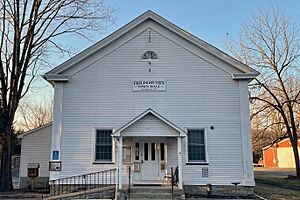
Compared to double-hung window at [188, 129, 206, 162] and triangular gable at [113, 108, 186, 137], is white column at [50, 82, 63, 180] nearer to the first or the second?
triangular gable at [113, 108, 186, 137]

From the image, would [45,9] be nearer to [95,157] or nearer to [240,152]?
[95,157]

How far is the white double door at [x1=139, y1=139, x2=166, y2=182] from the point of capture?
1337 centimetres

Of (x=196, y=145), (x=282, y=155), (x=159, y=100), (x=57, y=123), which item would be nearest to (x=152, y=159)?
(x=196, y=145)

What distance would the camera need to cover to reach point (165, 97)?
1397 centimetres

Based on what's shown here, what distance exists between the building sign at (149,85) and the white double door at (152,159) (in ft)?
8.04

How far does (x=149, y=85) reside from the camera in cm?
1405

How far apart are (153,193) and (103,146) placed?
3.45 m

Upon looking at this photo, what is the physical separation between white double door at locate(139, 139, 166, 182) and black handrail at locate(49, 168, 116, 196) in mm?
1414

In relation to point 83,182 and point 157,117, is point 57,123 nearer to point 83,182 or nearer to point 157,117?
point 83,182

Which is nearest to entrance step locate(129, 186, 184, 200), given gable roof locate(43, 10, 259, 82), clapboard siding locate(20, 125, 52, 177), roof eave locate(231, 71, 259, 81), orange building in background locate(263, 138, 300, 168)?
roof eave locate(231, 71, 259, 81)

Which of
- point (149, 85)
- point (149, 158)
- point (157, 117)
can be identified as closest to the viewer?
point (157, 117)

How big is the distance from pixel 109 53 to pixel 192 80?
14.0 ft

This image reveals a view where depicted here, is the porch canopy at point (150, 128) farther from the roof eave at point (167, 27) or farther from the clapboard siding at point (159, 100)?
the roof eave at point (167, 27)

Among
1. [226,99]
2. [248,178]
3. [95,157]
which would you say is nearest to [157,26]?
[226,99]
